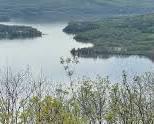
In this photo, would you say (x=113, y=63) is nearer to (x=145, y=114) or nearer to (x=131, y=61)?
(x=131, y=61)

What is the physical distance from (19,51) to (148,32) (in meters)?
46.4

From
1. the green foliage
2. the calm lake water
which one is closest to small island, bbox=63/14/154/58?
the calm lake water

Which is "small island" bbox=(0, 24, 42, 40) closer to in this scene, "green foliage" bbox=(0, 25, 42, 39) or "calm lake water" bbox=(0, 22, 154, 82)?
"green foliage" bbox=(0, 25, 42, 39)

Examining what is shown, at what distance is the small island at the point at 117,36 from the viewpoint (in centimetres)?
11094

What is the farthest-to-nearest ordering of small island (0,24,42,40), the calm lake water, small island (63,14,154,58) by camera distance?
small island (0,24,42,40) < small island (63,14,154,58) < the calm lake water

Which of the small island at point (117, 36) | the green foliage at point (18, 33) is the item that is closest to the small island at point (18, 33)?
the green foliage at point (18, 33)

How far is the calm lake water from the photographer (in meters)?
77.8

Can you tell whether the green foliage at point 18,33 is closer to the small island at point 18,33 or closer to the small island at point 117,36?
the small island at point 18,33

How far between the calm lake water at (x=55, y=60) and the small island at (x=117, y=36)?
4.88 metres

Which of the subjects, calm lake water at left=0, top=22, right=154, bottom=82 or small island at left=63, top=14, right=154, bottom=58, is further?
small island at left=63, top=14, right=154, bottom=58

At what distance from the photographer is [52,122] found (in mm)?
24203

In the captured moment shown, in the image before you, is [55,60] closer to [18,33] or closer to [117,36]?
[117,36]

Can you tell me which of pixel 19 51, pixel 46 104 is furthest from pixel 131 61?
pixel 46 104

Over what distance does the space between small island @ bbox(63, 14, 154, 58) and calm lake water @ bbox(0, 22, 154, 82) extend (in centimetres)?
488
